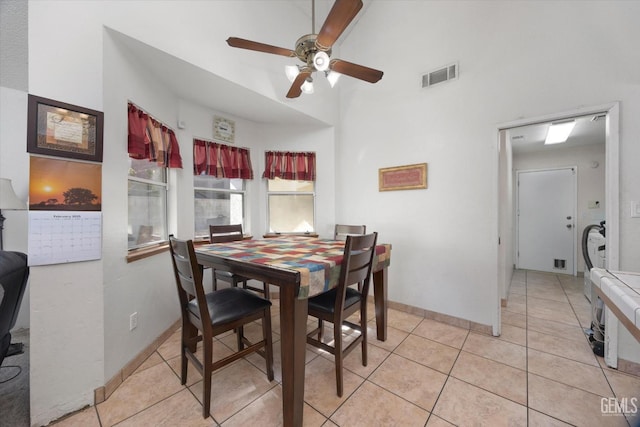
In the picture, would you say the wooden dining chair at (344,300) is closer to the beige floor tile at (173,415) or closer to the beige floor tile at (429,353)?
the beige floor tile at (429,353)

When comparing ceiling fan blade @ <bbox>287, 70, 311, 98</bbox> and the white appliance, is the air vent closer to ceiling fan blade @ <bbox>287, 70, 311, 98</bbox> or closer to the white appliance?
ceiling fan blade @ <bbox>287, 70, 311, 98</bbox>

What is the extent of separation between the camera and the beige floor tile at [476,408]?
4.35 feet

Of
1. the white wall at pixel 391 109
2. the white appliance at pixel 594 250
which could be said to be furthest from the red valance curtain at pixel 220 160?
the white appliance at pixel 594 250

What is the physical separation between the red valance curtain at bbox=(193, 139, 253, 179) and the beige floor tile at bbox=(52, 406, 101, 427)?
7.05 ft

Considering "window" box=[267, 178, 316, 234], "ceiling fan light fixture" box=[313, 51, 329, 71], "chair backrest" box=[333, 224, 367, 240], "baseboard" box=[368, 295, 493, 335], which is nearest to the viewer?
"ceiling fan light fixture" box=[313, 51, 329, 71]

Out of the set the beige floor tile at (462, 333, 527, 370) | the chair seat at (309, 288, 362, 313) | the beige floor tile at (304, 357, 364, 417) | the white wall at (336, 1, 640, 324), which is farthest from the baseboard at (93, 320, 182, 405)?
the beige floor tile at (462, 333, 527, 370)

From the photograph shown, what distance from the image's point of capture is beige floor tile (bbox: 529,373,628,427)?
1.32 m

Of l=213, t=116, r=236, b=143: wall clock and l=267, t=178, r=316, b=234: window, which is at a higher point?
l=213, t=116, r=236, b=143: wall clock

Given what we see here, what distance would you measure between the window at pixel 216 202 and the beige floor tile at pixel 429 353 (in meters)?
2.44

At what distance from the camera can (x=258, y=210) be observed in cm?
340

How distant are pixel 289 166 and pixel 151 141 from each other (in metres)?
1.68

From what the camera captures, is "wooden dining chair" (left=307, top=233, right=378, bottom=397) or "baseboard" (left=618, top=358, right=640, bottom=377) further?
"baseboard" (left=618, top=358, right=640, bottom=377)

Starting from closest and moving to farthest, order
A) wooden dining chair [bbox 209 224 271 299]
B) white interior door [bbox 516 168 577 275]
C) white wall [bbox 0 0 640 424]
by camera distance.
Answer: white wall [bbox 0 0 640 424] < wooden dining chair [bbox 209 224 271 299] < white interior door [bbox 516 168 577 275]

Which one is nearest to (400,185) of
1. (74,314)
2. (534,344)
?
(534,344)
